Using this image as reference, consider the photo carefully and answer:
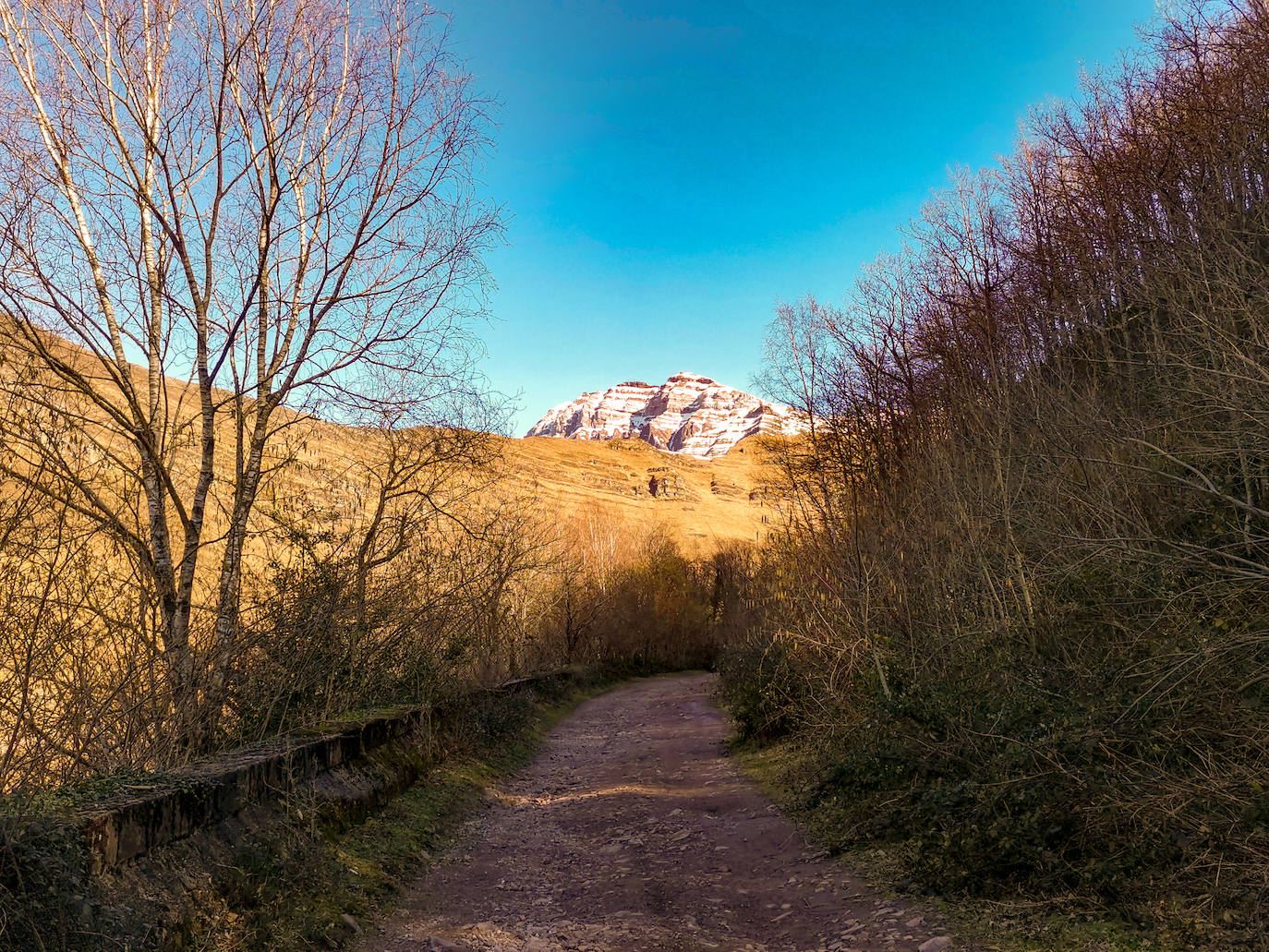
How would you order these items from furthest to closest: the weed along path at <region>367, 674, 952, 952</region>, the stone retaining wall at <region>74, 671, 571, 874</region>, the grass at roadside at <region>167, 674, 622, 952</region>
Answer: the weed along path at <region>367, 674, 952, 952</region> < the grass at roadside at <region>167, 674, 622, 952</region> < the stone retaining wall at <region>74, 671, 571, 874</region>

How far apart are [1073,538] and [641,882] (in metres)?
4.29

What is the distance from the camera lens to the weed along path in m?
5.19

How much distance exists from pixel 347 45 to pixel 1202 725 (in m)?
9.21

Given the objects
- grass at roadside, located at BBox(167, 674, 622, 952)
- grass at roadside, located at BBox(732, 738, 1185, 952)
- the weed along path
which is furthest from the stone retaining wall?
grass at roadside, located at BBox(732, 738, 1185, 952)

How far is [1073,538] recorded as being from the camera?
16.8 feet

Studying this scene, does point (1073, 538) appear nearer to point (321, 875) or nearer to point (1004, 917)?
point (1004, 917)

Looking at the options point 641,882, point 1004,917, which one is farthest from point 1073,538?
point 641,882

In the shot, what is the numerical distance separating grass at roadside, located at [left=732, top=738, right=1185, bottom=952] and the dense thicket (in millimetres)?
158

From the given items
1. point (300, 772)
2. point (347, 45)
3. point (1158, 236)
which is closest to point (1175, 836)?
point (300, 772)

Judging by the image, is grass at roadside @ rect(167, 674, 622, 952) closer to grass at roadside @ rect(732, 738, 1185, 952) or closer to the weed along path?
the weed along path

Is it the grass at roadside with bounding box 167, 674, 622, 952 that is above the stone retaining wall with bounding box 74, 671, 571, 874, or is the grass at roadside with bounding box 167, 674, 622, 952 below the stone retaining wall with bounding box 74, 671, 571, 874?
below

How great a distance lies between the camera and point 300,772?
6.34 m

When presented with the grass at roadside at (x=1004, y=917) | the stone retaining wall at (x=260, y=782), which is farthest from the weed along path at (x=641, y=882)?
the stone retaining wall at (x=260, y=782)

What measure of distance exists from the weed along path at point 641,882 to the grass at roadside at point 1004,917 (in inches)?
7.1
